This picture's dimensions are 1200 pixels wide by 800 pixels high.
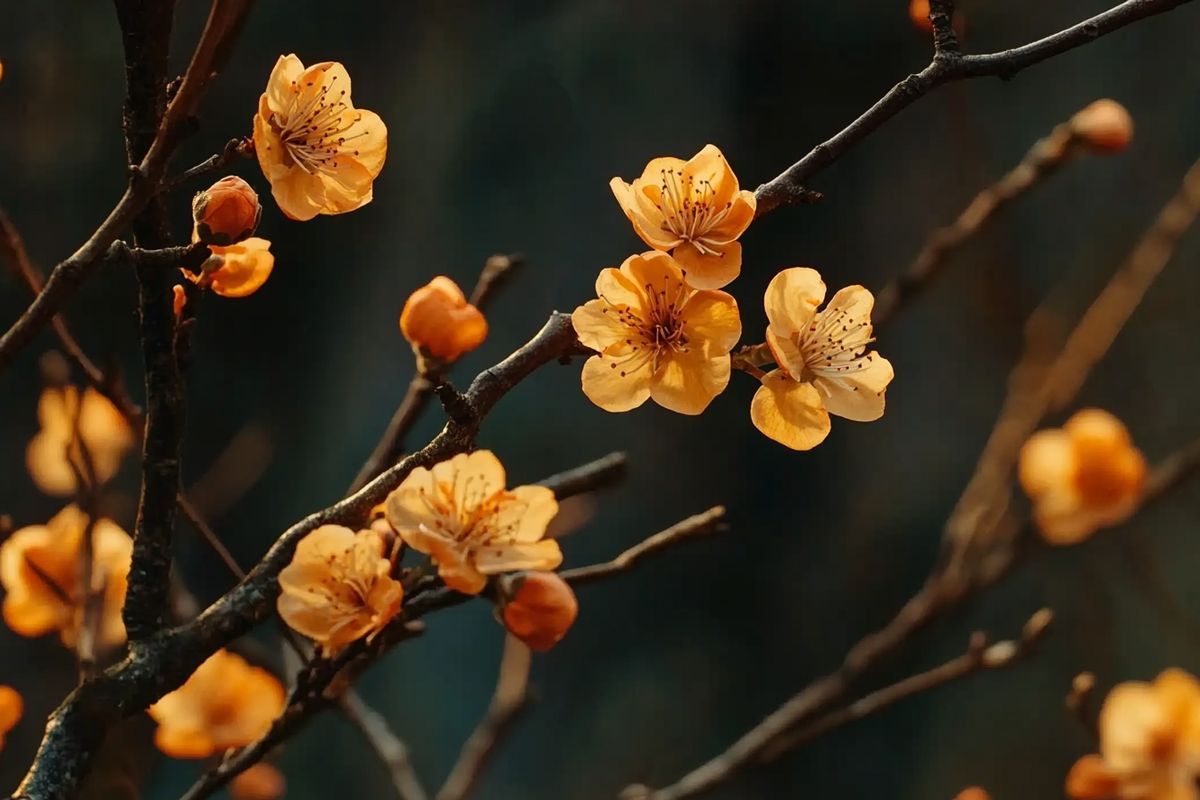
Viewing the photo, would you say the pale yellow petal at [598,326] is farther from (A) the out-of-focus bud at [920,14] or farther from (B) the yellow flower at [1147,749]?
(B) the yellow flower at [1147,749]

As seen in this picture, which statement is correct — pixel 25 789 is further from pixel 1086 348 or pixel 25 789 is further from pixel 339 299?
pixel 339 299

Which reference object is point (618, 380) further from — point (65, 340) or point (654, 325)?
point (65, 340)

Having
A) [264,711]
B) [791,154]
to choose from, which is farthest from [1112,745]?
[791,154]

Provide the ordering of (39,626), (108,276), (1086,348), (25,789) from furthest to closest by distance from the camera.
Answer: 1. (108,276)
2. (1086,348)
3. (39,626)
4. (25,789)

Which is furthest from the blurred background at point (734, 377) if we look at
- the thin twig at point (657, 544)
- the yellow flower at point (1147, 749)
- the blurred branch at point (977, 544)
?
the thin twig at point (657, 544)

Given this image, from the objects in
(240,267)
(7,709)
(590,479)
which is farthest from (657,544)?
(7,709)

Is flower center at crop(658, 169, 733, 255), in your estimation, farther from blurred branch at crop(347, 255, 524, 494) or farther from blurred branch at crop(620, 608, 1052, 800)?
blurred branch at crop(620, 608, 1052, 800)
